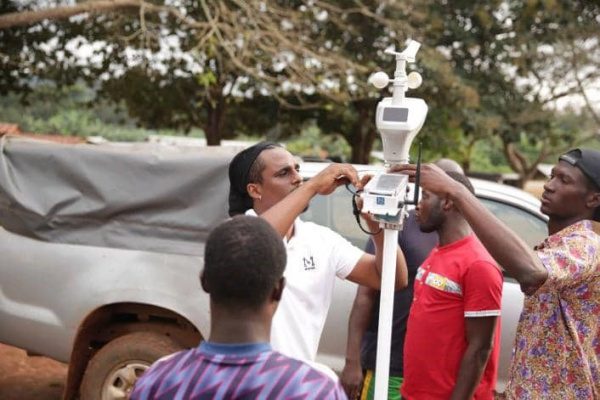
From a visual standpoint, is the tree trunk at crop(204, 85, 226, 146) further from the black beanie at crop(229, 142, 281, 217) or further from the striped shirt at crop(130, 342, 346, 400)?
the striped shirt at crop(130, 342, 346, 400)

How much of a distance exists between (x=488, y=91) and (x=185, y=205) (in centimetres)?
1316

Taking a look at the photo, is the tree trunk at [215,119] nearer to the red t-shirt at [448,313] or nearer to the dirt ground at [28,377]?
the dirt ground at [28,377]

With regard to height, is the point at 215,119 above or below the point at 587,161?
below

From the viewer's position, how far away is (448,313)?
109 inches

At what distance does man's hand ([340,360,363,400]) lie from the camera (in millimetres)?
3201

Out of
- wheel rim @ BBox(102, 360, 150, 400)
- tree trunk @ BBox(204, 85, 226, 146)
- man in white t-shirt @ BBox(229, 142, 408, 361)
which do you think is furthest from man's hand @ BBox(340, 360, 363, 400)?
tree trunk @ BBox(204, 85, 226, 146)

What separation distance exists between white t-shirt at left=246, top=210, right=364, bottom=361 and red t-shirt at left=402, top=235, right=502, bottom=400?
374 mm

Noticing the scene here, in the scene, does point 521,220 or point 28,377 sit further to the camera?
point 28,377

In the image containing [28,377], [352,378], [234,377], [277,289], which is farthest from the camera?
[28,377]

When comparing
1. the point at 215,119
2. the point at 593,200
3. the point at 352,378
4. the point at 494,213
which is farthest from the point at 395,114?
the point at 215,119

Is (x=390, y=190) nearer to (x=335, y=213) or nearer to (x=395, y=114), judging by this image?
(x=395, y=114)

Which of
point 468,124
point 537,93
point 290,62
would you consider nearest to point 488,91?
point 468,124

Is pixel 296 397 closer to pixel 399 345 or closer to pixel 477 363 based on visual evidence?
pixel 477 363

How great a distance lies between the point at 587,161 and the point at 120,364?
113 inches
